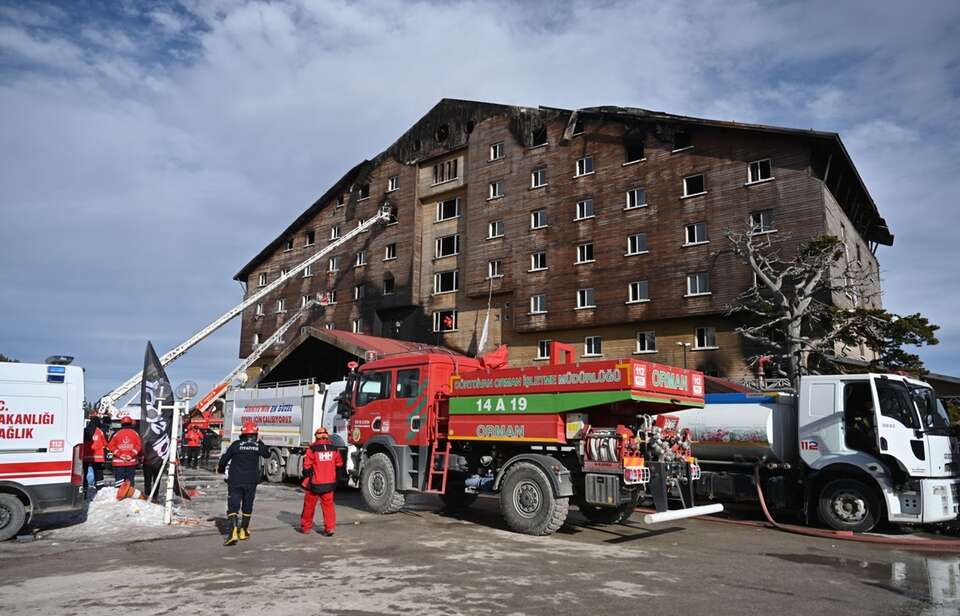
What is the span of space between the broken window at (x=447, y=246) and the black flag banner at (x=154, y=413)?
26.0 meters

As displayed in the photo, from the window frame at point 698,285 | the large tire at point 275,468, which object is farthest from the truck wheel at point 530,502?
the window frame at point 698,285

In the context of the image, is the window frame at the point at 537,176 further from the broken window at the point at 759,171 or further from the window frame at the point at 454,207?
the broken window at the point at 759,171

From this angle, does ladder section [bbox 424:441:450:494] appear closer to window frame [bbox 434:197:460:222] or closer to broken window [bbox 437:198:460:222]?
window frame [bbox 434:197:460:222]

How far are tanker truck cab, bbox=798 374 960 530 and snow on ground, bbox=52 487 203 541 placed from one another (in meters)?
11.4

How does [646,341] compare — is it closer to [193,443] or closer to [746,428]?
[746,428]

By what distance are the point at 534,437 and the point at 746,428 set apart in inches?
213

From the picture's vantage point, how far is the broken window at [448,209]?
40100 millimetres

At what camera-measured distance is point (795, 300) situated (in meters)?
24.8

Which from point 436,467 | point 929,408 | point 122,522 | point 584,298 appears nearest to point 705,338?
point 584,298

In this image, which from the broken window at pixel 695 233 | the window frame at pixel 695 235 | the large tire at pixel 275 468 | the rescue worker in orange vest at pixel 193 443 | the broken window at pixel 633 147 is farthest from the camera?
the broken window at pixel 633 147

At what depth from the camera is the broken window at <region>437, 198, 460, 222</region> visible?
132ft

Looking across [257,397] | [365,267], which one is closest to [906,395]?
[257,397]

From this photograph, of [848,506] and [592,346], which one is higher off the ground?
[592,346]

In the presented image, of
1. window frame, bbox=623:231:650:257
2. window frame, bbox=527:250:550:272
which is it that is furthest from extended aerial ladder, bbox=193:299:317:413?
window frame, bbox=623:231:650:257
